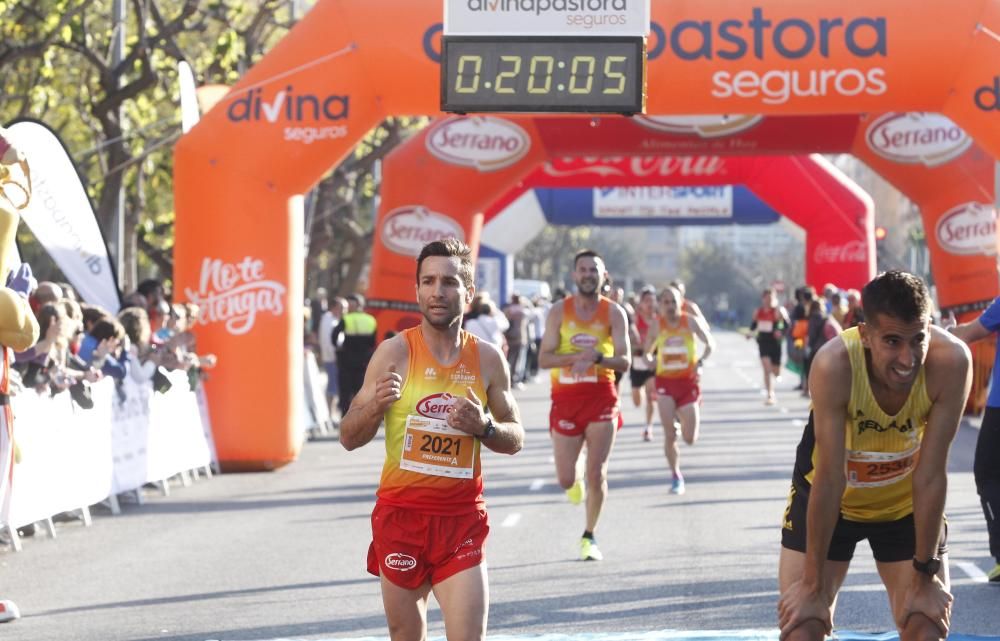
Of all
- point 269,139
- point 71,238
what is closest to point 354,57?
point 269,139

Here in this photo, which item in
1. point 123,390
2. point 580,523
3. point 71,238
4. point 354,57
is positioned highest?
point 354,57

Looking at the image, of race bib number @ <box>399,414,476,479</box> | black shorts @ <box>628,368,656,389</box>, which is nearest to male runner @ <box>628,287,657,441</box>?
black shorts @ <box>628,368,656,389</box>

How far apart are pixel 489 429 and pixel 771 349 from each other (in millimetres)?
23660

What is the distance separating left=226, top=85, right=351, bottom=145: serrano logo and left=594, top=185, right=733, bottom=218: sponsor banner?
21.0 meters

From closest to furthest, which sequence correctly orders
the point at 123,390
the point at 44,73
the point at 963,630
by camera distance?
the point at 963,630 < the point at 123,390 < the point at 44,73

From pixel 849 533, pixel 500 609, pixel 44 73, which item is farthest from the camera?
pixel 44 73

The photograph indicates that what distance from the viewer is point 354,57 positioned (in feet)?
52.9

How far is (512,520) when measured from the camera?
12812 mm

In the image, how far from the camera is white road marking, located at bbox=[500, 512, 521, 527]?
12.6 meters

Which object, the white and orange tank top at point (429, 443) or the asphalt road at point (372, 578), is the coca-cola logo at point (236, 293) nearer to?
the asphalt road at point (372, 578)

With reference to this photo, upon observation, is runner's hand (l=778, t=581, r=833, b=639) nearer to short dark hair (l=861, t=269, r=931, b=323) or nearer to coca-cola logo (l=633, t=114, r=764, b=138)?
short dark hair (l=861, t=269, r=931, b=323)

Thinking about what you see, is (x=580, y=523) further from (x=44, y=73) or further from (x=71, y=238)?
(x=44, y=73)

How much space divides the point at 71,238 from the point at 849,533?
11240mm

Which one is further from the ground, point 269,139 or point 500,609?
point 269,139
